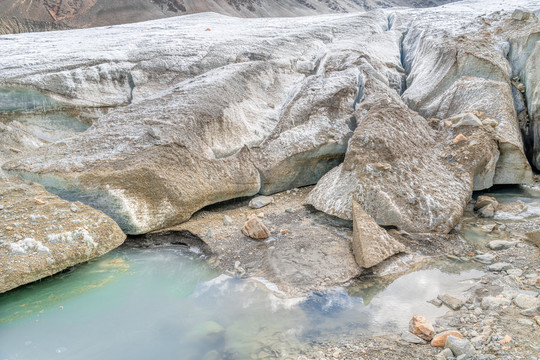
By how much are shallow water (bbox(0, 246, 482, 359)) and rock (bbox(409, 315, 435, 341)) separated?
0.11 metres

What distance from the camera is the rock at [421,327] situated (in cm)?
266

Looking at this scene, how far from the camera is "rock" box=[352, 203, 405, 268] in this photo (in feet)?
12.0

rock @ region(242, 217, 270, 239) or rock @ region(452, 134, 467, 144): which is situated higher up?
rock @ region(452, 134, 467, 144)

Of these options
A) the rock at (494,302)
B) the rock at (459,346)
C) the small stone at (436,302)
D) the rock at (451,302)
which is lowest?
the small stone at (436,302)

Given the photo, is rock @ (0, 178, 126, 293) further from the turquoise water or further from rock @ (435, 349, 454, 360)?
rock @ (435, 349, 454, 360)

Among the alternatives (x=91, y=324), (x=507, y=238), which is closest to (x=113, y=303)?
(x=91, y=324)

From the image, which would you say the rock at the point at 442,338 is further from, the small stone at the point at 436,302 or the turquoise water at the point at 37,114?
the turquoise water at the point at 37,114

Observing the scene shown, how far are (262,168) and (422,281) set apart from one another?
2830mm

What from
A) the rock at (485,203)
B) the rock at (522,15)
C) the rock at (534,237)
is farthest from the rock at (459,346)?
the rock at (522,15)

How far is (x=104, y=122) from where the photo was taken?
5359 mm

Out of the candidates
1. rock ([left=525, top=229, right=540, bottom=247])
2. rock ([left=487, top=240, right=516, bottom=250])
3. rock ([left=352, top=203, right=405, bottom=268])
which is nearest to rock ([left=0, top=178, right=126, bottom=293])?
rock ([left=352, top=203, right=405, bottom=268])

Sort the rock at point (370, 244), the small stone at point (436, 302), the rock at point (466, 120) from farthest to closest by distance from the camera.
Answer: the rock at point (466, 120) < the rock at point (370, 244) < the small stone at point (436, 302)

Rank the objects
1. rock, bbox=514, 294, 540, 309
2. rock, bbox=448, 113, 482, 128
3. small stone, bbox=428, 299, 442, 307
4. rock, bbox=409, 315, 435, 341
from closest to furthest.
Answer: rock, bbox=409, 315, 435, 341 < rock, bbox=514, 294, 540, 309 < small stone, bbox=428, 299, 442, 307 < rock, bbox=448, 113, 482, 128

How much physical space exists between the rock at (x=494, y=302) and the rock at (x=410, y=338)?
2.28 feet
